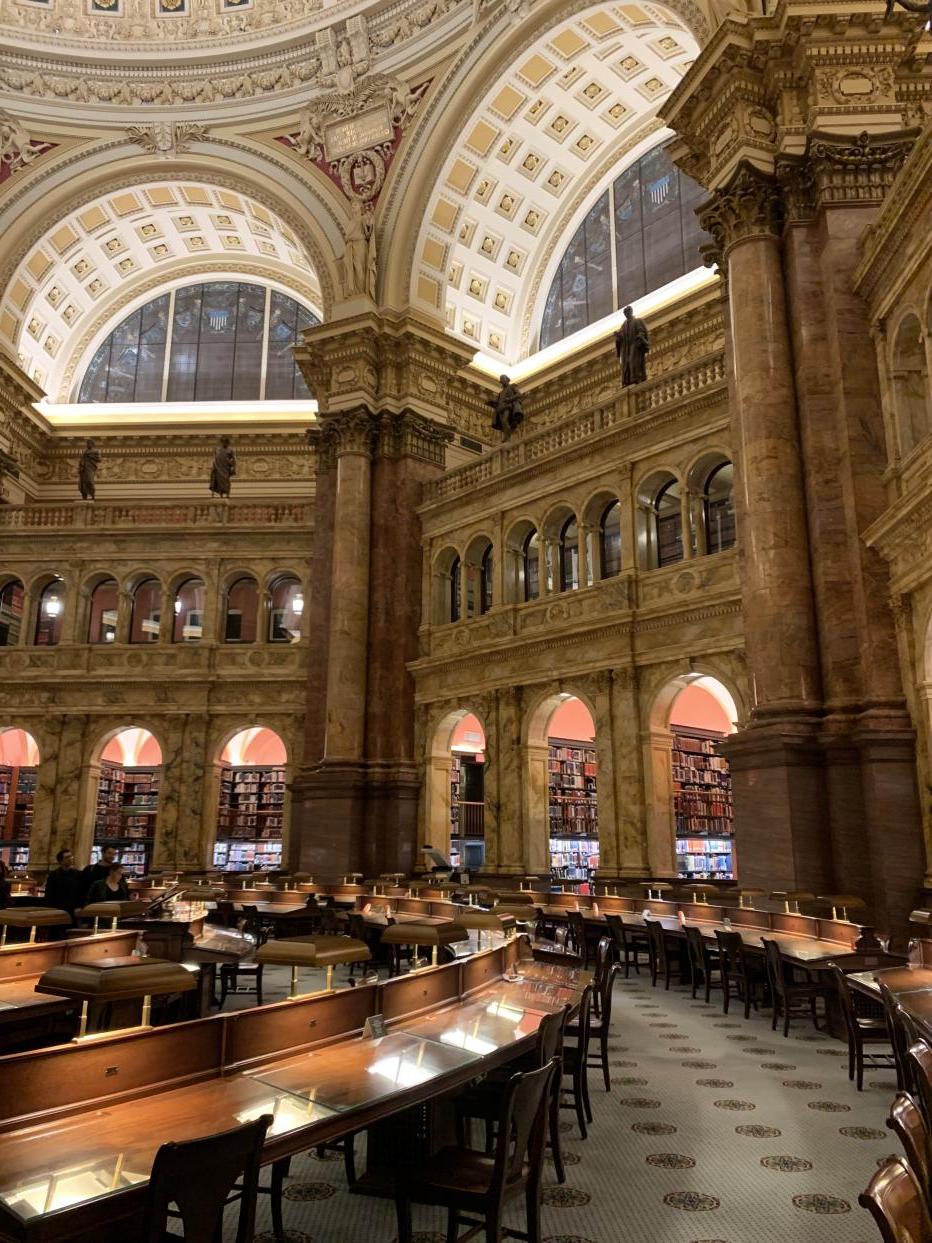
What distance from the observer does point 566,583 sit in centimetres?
1872

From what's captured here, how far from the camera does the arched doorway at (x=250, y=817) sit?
23.7 m

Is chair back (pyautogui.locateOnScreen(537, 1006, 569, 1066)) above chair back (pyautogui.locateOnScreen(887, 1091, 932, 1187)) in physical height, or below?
below

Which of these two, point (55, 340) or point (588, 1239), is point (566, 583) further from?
point (55, 340)

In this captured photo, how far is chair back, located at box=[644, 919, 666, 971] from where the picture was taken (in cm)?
1033

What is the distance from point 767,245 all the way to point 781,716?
21.8ft

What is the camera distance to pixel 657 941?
36.1ft

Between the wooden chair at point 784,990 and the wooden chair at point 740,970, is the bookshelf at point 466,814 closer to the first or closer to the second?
the wooden chair at point 740,970

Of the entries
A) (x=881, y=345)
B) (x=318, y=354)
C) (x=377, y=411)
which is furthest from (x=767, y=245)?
(x=318, y=354)

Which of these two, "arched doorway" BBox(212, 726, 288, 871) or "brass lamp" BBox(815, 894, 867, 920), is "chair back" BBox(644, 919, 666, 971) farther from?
"arched doorway" BBox(212, 726, 288, 871)

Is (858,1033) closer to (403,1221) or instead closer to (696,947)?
(696,947)

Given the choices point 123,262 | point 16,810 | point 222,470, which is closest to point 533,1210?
point 222,470

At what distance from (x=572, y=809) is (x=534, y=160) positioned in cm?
1626

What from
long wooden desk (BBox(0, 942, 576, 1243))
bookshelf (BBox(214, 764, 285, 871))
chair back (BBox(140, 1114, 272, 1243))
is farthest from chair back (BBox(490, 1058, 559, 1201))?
bookshelf (BBox(214, 764, 285, 871))

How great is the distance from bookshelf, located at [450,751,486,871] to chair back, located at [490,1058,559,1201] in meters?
17.0
